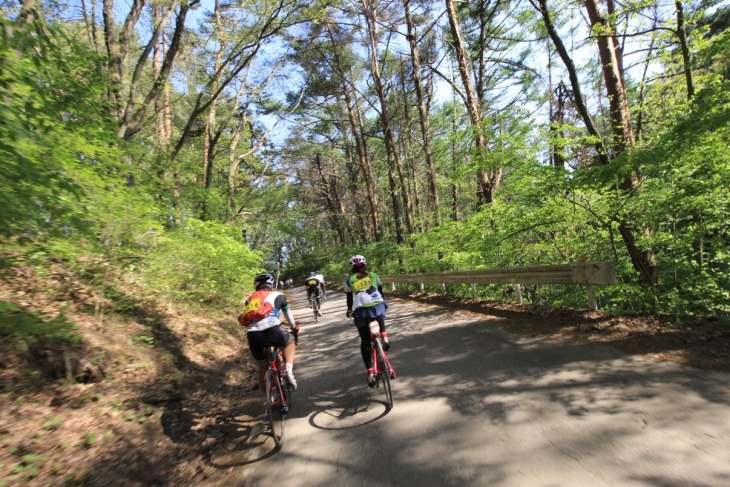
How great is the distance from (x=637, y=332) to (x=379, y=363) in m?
3.83

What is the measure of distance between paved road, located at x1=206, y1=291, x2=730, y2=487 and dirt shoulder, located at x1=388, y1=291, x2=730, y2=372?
1.12ft


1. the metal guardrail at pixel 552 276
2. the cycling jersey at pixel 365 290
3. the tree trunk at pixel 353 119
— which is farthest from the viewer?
the tree trunk at pixel 353 119

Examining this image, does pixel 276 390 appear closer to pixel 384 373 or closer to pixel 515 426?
pixel 384 373

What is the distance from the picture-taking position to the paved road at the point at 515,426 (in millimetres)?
2846

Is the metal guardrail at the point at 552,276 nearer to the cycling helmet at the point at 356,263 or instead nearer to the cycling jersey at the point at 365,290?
the cycling jersey at the point at 365,290

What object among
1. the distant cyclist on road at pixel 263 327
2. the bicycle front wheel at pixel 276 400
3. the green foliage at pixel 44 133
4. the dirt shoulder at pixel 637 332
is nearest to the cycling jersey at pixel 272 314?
the distant cyclist on road at pixel 263 327

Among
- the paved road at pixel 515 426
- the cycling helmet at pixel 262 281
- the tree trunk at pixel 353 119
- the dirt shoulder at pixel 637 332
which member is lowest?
the paved road at pixel 515 426

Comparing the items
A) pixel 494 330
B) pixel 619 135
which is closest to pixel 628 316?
pixel 494 330

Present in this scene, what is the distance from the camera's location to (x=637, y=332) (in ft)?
18.5

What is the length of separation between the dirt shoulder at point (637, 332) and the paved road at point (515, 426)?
1.12 feet

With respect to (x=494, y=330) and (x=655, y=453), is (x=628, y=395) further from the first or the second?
(x=494, y=330)

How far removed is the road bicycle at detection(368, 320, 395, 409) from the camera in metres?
4.62

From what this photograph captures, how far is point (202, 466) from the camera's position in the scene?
3811 mm

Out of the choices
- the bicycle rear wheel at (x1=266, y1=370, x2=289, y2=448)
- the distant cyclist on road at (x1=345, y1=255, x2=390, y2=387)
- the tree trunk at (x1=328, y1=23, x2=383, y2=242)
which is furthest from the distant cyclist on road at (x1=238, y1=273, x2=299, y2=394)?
the tree trunk at (x1=328, y1=23, x2=383, y2=242)
